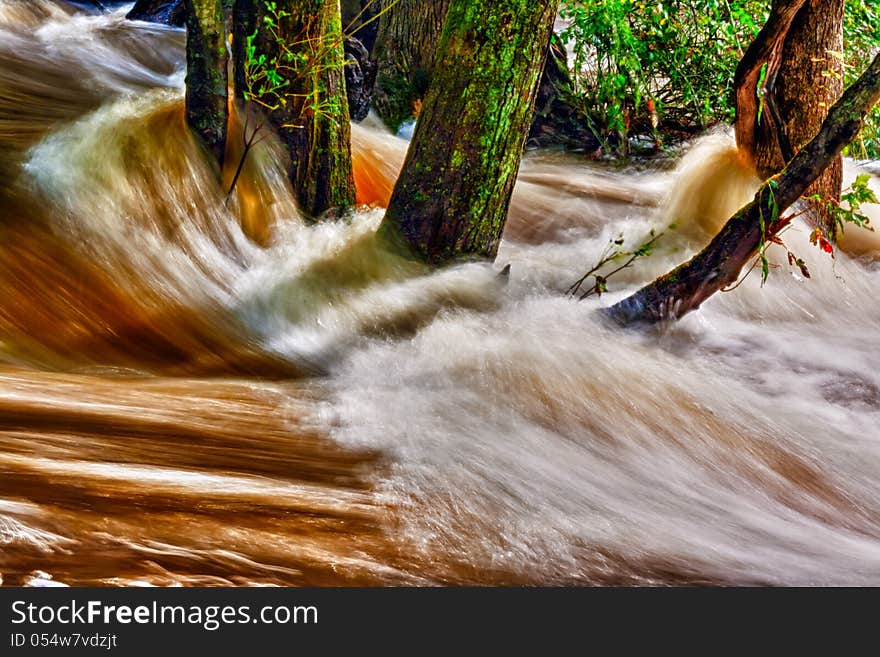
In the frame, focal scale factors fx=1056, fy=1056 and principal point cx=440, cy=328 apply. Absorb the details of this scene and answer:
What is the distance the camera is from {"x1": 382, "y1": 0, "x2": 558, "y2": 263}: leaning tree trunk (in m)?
5.42

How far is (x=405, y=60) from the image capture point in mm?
8055

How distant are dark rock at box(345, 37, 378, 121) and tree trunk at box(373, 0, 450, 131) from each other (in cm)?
28

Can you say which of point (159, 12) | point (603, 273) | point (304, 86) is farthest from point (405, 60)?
point (603, 273)

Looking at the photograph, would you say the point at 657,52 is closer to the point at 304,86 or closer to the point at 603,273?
the point at 603,273

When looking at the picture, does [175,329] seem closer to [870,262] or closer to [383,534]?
[383,534]

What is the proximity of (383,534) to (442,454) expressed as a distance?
0.81m

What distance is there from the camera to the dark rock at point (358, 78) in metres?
7.42

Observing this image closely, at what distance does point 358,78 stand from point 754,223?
11.9 ft

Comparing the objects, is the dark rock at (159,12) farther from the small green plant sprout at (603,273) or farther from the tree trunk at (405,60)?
the small green plant sprout at (603,273)

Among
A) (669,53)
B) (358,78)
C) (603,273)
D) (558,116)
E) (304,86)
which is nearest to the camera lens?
(304,86)

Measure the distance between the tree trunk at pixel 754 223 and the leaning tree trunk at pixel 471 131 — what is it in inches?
38.2

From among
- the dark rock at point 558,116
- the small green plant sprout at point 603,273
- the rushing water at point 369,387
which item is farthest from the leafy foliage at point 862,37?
the small green plant sprout at point 603,273

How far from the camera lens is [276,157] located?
19.1 ft

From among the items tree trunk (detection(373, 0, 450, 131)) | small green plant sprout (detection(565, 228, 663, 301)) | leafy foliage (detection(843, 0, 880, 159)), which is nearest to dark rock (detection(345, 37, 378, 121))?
tree trunk (detection(373, 0, 450, 131))
